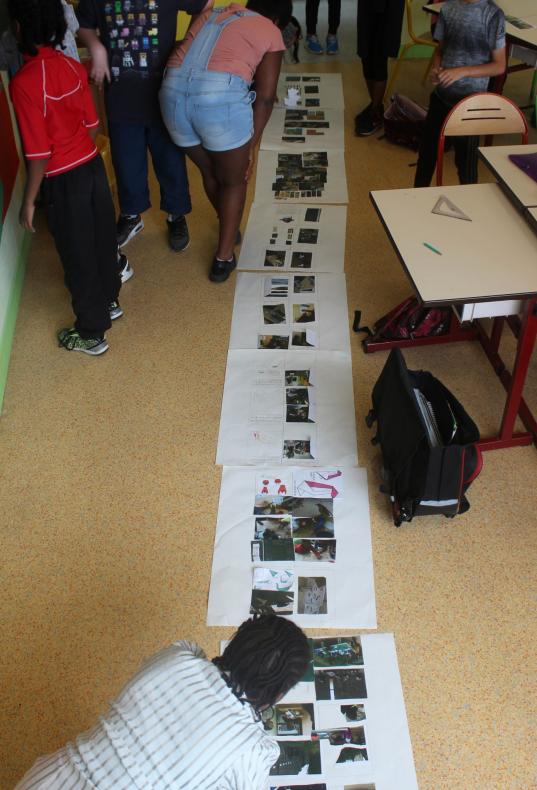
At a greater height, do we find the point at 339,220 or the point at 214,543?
the point at 339,220

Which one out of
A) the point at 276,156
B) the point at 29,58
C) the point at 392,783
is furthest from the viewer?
the point at 276,156

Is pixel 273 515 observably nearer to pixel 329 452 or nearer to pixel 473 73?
pixel 329 452

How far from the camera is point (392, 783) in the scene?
1.61 m

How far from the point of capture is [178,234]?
10.6 ft

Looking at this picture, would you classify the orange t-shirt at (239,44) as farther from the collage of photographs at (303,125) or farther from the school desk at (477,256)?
the collage of photographs at (303,125)

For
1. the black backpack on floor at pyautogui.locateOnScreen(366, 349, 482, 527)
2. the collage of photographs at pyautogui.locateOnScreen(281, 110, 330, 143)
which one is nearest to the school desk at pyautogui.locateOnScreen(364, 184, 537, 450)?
the black backpack on floor at pyautogui.locateOnScreen(366, 349, 482, 527)

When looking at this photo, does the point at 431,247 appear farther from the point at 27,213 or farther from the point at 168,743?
the point at 168,743

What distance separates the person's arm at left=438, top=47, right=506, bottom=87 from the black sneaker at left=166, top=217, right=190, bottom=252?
123cm

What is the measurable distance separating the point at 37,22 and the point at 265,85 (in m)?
0.92

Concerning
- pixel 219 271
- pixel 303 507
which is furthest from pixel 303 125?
pixel 303 507

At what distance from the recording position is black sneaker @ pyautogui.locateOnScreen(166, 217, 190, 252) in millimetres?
3230

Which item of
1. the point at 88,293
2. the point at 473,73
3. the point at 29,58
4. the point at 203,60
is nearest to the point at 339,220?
the point at 473,73

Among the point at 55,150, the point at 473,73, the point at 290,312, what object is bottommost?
the point at 290,312

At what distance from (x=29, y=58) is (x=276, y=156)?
1.95 metres
